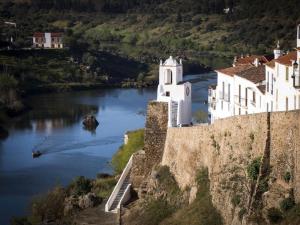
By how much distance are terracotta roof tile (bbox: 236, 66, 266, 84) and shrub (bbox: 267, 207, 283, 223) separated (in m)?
8.38

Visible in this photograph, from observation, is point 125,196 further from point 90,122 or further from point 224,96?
point 90,122

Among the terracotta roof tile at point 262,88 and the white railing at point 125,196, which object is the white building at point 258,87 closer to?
the terracotta roof tile at point 262,88

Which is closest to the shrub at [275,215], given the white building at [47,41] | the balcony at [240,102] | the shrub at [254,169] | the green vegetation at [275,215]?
the green vegetation at [275,215]

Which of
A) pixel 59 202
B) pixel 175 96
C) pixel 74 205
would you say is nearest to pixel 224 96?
pixel 175 96

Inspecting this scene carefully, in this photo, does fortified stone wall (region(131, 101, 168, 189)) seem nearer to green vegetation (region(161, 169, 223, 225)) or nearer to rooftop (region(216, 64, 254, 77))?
rooftop (region(216, 64, 254, 77))

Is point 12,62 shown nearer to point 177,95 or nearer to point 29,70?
point 29,70

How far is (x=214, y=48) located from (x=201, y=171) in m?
81.6

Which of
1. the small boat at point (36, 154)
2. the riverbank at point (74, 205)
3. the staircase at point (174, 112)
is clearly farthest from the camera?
the small boat at point (36, 154)

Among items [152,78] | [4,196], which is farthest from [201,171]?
[152,78]

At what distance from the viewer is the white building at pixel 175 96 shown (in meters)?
26.3

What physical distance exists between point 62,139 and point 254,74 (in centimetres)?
2484

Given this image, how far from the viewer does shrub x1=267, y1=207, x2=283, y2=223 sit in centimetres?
1711

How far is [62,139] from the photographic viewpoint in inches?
1933

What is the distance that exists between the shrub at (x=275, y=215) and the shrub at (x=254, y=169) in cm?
123
